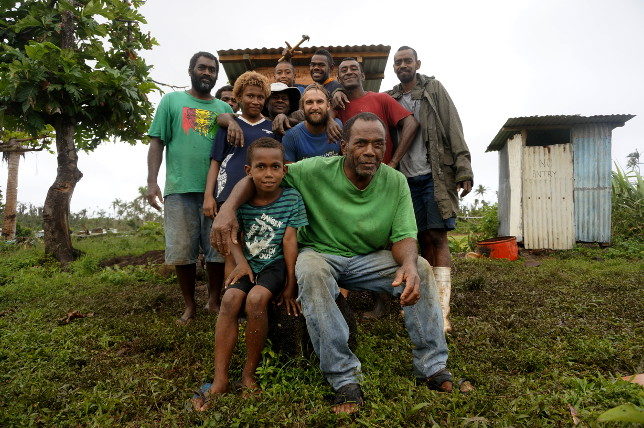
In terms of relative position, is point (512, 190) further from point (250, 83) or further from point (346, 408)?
point (346, 408)

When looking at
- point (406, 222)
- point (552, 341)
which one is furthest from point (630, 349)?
point (406, 222)

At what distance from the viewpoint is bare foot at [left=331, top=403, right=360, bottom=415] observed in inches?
81.7

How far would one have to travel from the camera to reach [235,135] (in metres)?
3.33

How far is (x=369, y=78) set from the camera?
9.13 metres

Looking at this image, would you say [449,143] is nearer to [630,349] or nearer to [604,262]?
[630,349]

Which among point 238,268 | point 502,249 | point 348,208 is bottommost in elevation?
point 502,249

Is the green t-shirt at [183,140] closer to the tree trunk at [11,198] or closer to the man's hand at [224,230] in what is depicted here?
the man's hand at [224,230]

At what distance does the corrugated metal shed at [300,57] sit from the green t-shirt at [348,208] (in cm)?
617

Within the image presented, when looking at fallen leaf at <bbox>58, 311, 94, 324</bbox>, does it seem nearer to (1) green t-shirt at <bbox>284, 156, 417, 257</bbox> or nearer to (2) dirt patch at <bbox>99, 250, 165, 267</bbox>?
(1) green t-shirt at <bbox>284, 156, 417, 257</bbox>

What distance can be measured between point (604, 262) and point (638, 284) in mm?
3125

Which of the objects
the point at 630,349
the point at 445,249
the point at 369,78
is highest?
the point at 369,78

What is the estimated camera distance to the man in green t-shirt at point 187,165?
3.69 meters

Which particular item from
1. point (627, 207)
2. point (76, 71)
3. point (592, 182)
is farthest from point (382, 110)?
point (627, 207)

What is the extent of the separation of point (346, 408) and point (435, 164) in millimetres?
2227
